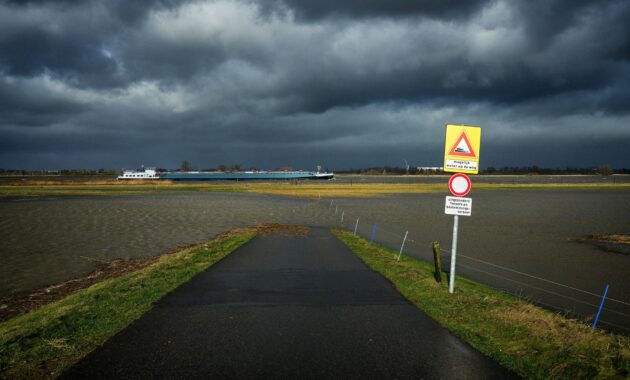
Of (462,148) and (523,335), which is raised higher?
(462,148)

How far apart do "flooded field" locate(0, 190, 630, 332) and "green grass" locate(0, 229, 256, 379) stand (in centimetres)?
416

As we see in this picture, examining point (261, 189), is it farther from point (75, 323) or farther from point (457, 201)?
point (75, 323)

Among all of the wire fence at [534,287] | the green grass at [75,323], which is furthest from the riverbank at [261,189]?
the green grass at [75,323]

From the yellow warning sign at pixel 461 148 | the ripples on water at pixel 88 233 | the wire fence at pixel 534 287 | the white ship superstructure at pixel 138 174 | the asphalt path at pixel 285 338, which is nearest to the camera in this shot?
the asphalt path at pixel 285 338

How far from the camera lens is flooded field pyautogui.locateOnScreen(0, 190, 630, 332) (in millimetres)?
13859

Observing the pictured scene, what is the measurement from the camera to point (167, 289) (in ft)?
34.5

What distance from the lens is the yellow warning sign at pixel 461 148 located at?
10336mm

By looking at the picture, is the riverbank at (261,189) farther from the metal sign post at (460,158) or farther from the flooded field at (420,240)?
the metal sign post at (460,158)

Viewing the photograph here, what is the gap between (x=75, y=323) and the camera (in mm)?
7922

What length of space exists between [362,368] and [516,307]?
222 inches

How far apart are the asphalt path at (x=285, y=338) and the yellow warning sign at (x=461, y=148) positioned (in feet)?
12.1

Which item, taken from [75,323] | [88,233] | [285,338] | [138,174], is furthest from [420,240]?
[138,174]

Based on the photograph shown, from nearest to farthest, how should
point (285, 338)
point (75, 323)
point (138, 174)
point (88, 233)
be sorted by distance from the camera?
point (285, 338), point (75, 323), point (88, 233), point (138, 174)

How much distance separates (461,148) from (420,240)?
14.1 meters
